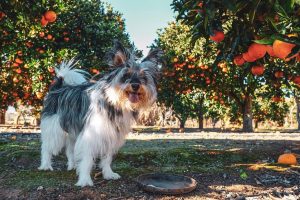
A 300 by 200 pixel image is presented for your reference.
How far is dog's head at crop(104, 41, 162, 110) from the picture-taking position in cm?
510

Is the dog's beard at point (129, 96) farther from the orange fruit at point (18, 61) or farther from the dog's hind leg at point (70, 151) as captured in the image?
the orange fruit at point (18, 61)

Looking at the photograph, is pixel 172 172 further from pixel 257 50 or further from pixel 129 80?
pixel 257 50

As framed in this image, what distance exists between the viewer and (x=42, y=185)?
16.9 feet

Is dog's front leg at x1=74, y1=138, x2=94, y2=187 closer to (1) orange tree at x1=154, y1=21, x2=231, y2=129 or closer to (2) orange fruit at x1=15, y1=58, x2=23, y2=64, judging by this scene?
(2) orange fruit at x1=15, y1=58, x2=23, y2=64

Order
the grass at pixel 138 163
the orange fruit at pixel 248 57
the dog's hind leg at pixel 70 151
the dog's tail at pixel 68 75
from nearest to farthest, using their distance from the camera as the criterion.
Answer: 1. the orange fruit at pixel 248 57
2. the grass at pixel 138 163
3. the dog's hind leg at pixel 70 151
4. the dog's tail at pixel 68 75

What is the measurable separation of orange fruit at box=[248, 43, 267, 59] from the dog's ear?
6.29 ft

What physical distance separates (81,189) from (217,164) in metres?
2.95

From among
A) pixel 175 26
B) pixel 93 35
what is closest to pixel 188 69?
pixel 93 35

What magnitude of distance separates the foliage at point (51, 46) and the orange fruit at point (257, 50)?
29.1 feet

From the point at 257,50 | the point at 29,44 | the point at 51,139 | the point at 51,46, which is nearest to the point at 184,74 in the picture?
the point at 51,46

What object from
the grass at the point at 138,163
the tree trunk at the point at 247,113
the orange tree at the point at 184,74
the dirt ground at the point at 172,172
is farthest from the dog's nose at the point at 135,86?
the tree trunk at the point at 247,113

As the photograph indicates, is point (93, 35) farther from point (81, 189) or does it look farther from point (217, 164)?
point (81, 189)

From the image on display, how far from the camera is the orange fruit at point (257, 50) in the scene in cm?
402

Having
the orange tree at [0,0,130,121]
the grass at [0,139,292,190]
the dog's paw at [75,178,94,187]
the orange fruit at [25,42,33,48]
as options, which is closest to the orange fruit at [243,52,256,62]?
the grass at [0,139,292,190]
